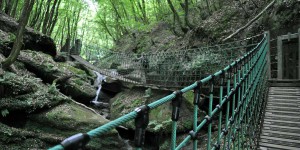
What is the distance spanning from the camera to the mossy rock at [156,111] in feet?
17.2

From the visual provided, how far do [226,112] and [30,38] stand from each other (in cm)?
832

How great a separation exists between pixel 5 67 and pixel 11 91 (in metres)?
0.70

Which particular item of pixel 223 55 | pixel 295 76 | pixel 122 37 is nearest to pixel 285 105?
pixel 295 76

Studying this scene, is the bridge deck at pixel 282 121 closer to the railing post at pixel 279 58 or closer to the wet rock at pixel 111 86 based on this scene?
the railing post at pixel 279 58

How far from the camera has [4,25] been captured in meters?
7.50

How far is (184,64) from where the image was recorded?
6566mm

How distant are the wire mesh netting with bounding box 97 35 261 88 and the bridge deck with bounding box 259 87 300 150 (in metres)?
1.41

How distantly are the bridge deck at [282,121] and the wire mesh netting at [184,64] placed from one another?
1408mm

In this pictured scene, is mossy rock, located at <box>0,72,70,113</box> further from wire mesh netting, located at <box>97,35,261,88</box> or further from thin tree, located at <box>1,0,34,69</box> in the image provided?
wire mesh netting, located at <box>97,35,261,88</box>

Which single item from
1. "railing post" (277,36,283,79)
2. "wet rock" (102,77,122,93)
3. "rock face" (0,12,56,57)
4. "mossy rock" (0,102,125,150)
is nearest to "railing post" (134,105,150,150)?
"mossy rock" (0,102,125,150)

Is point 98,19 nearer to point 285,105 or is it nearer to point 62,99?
point 62,99

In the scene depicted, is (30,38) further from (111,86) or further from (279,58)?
(279,58)

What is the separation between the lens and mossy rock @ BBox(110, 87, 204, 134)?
5234 mm

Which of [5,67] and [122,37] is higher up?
[122,37]
